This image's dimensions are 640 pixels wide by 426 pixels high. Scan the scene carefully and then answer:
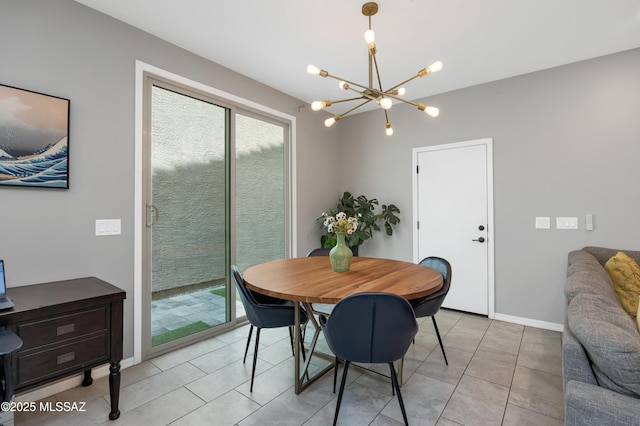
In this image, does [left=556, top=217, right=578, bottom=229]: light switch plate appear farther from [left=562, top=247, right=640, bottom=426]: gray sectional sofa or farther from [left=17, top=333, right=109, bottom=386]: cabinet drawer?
[left=17, top=333, right=109, bottom=386]: cabinet drawer

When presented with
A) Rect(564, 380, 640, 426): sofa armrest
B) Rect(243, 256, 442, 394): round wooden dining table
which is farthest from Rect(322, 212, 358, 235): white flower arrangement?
Rect(564, 380, 640, 426): sofa armrest

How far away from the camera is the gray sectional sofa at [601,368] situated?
1.01 metres

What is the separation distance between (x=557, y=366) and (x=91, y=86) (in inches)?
166

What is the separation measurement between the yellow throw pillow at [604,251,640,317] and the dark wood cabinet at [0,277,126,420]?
345cm

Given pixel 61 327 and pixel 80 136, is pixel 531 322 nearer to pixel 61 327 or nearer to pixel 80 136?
pixel 61 327

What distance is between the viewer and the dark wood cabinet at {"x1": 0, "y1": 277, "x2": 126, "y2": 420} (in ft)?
5.05

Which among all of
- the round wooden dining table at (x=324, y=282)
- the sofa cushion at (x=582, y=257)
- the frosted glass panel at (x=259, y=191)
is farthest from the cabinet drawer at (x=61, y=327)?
the sofa cushion at (x=582, y=257)

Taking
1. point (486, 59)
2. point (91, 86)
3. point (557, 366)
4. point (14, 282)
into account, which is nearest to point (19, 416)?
point (14, 282)

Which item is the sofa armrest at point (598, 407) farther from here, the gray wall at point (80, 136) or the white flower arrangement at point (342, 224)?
the gray wall at point (80, 136)

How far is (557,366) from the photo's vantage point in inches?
93.8

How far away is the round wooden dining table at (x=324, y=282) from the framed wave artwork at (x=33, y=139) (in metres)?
1.51

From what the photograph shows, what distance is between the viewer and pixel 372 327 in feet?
5.01

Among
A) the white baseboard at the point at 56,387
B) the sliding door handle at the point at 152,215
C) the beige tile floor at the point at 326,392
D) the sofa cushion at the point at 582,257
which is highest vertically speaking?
the sliding door handle at the point at 152,215

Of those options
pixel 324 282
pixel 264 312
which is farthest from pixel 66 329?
pixel 324 282
